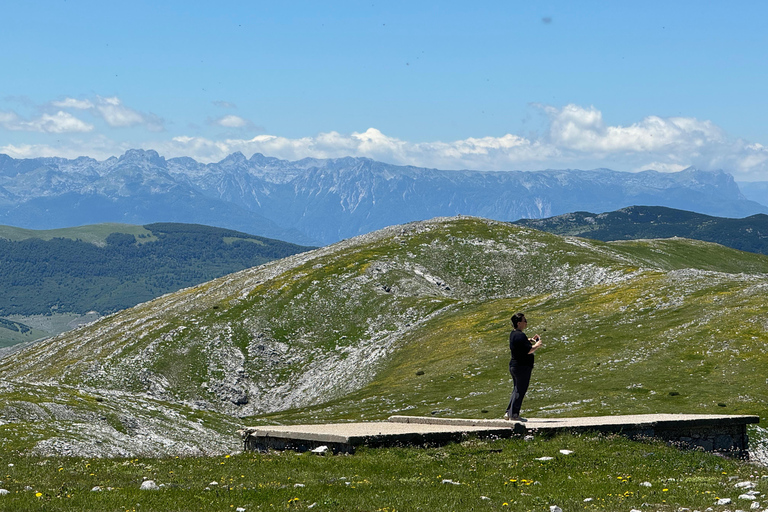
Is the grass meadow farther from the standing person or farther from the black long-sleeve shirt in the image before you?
the black long-sleeve shirt

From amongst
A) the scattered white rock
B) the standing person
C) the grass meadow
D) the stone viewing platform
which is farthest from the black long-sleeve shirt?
the scattered white rock

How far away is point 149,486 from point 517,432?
13754 millimetres

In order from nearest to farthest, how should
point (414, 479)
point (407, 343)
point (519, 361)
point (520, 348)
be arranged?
point (414, 479) < point (520, 348) < point (519, 361) < point (407, 343)

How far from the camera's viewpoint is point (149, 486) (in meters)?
20.1

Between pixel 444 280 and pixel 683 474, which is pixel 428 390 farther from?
pixel 444 280

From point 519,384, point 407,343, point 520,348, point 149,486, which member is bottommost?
point 407,343

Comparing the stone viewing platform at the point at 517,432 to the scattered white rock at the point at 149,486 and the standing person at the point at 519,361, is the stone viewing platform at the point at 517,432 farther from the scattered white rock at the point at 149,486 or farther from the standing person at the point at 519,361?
the scattered white rock at the point at 149,486

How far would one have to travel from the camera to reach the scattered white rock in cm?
1977

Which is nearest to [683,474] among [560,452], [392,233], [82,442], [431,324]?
[560,452]

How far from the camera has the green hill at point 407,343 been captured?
181 ft

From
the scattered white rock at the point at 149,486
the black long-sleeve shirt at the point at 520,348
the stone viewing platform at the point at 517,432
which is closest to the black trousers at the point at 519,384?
the black long-sleeve shirt at the point at 520,348

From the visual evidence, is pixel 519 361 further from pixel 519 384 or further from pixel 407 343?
pixel 407 343

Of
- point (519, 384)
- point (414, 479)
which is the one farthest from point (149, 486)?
point (519, 384)

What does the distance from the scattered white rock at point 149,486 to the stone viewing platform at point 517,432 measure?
24.8 ft
